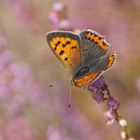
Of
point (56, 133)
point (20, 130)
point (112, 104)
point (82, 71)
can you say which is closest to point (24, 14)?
point (20, 130)

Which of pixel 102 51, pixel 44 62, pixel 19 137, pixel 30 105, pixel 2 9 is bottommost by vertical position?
pixel 102 51

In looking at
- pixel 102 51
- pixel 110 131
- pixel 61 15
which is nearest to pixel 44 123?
pixel 110 131

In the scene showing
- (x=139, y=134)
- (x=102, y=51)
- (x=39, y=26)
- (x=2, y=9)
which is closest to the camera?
(x=102, y=51)

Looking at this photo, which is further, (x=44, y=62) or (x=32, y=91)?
(x=44, y=62)

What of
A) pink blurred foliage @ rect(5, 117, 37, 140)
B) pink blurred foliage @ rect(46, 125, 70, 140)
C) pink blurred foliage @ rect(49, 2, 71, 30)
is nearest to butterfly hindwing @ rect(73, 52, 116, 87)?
pink blurred foliage @ rect(49, 2, 71, 30)

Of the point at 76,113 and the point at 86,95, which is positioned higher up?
the point at 86,95

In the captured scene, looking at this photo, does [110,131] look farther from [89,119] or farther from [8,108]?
[8,108]
